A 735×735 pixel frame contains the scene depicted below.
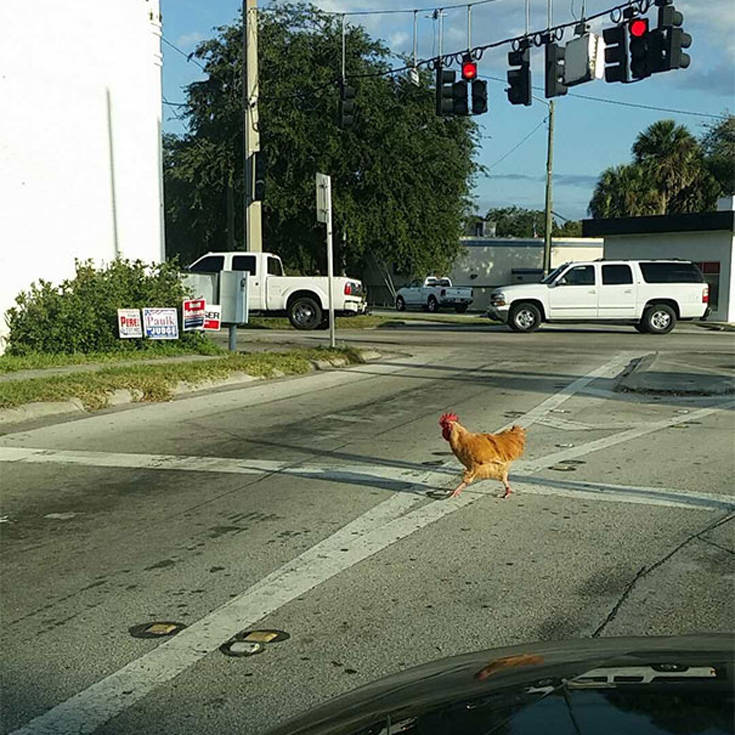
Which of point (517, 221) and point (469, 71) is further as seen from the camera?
point (517, 221)

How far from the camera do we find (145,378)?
13008 mm

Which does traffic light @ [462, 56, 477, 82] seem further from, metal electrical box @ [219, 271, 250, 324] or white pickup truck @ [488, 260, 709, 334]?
metal electrical box @ [219, 271, 250, 324]

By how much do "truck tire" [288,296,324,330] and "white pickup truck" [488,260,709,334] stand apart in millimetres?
5108

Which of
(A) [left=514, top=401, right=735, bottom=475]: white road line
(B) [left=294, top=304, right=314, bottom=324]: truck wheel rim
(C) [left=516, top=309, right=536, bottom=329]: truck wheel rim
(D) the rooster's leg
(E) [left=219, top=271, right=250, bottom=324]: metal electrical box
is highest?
(E) [left=219, top=271, right=250, bottom=324]: metal electrical box

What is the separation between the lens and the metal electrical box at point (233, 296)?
17281mm

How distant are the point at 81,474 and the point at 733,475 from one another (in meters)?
5.53

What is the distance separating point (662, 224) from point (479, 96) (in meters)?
17.8

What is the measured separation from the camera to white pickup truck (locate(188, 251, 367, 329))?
84.1 feet

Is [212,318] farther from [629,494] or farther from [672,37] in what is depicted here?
[629,494]

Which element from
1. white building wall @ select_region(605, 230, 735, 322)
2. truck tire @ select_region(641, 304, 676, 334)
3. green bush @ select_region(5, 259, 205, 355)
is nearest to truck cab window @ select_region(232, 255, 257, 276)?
green bush @ select_region(5, 259, 205, 355)

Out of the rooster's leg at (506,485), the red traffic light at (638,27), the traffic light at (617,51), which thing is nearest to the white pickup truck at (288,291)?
the traffic light at (617,51)

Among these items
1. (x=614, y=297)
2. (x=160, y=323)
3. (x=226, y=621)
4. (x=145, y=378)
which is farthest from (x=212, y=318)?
(x=614, y=297)

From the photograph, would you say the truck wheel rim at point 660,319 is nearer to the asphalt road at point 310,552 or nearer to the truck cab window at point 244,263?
the truck cab window at point 244,263

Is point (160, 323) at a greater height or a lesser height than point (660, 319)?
greater
